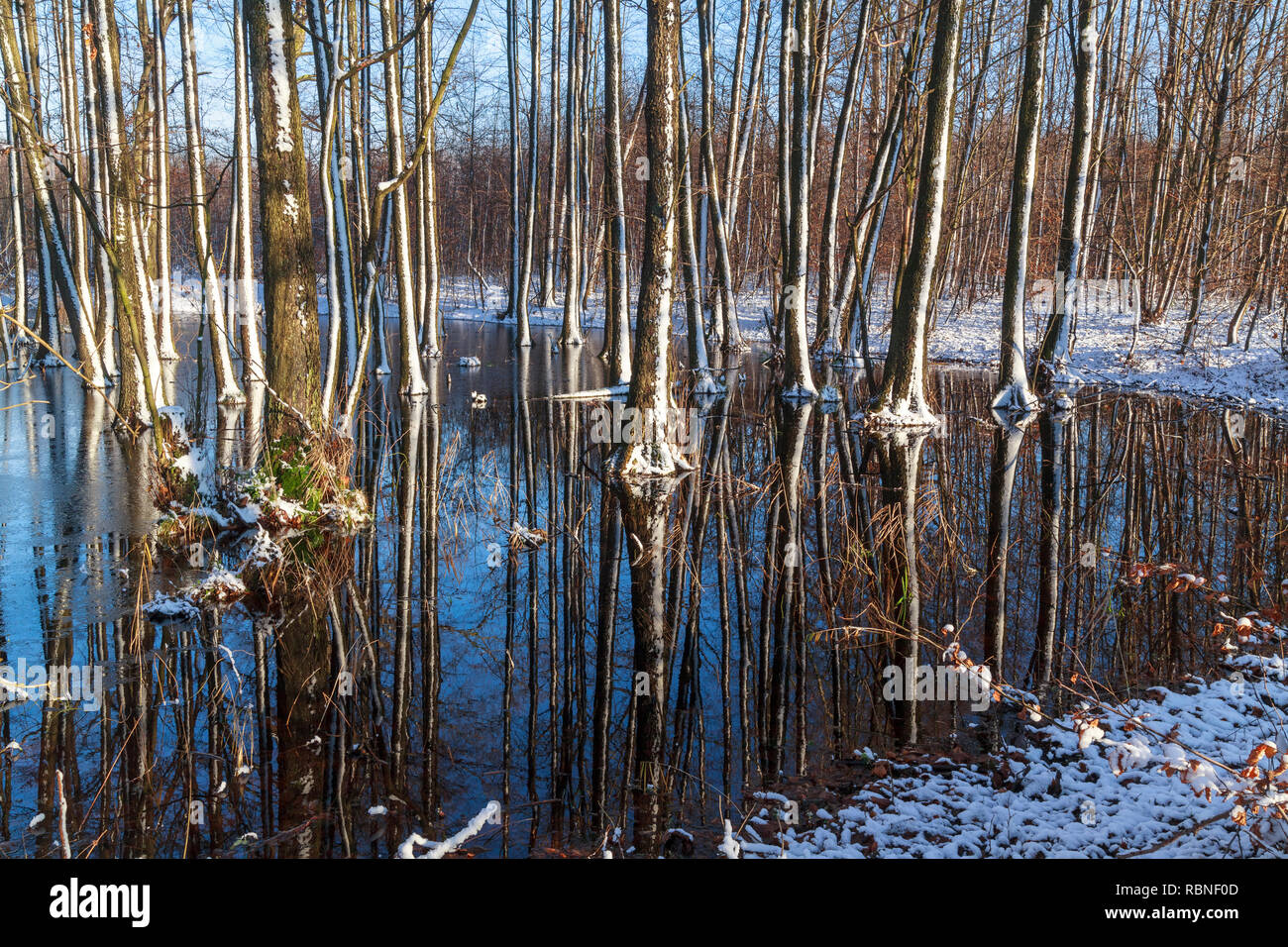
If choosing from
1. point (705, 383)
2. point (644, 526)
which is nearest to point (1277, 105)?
point (705, 383)

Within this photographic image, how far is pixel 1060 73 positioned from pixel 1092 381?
2009 centimetres

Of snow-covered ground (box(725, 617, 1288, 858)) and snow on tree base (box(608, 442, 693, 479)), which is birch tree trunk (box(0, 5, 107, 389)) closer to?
snow on tree base (box(608, 442, 693, 479))

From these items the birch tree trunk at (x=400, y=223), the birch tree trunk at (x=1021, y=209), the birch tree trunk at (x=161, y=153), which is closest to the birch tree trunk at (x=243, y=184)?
the birch tree trunk at (x=161, y=153)

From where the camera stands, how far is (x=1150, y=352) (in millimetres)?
21281

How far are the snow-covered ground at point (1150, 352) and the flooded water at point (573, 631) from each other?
23.7ft

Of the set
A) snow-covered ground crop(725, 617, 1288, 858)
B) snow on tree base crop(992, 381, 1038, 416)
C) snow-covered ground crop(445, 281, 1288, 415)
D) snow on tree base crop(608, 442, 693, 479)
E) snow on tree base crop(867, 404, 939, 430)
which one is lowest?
snow-covered ground crop(725, 617, 1288, 858)

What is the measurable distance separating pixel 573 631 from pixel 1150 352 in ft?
64.8

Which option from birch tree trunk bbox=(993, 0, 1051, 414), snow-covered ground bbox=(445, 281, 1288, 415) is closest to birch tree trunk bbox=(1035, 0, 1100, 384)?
birch tree trunk bbox=(993, 0, 1051, 414)

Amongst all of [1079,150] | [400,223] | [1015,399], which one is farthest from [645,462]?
[1079,150]

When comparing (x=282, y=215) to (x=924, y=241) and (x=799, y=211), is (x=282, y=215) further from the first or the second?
(x=799, y=211)

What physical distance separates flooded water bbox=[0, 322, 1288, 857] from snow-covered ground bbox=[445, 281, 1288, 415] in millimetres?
7210

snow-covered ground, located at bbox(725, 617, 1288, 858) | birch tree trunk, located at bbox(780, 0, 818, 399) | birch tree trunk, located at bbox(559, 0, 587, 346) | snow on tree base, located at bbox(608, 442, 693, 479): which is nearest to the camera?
snow-covered ground, located at bbox(725, 617, 1288, 858)

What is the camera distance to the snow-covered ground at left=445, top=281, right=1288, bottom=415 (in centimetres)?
1781

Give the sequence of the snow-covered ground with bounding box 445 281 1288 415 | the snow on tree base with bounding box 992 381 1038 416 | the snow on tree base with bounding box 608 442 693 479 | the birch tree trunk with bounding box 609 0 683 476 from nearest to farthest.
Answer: the birch tree trunk with bounding box 609 0 683 476
the snow on tree base with bounding box 608 442 693 479
the snow on tree base with bounding box 992 381 1038 416
the snow-covered ground with bounding box 445 281 1288 415
